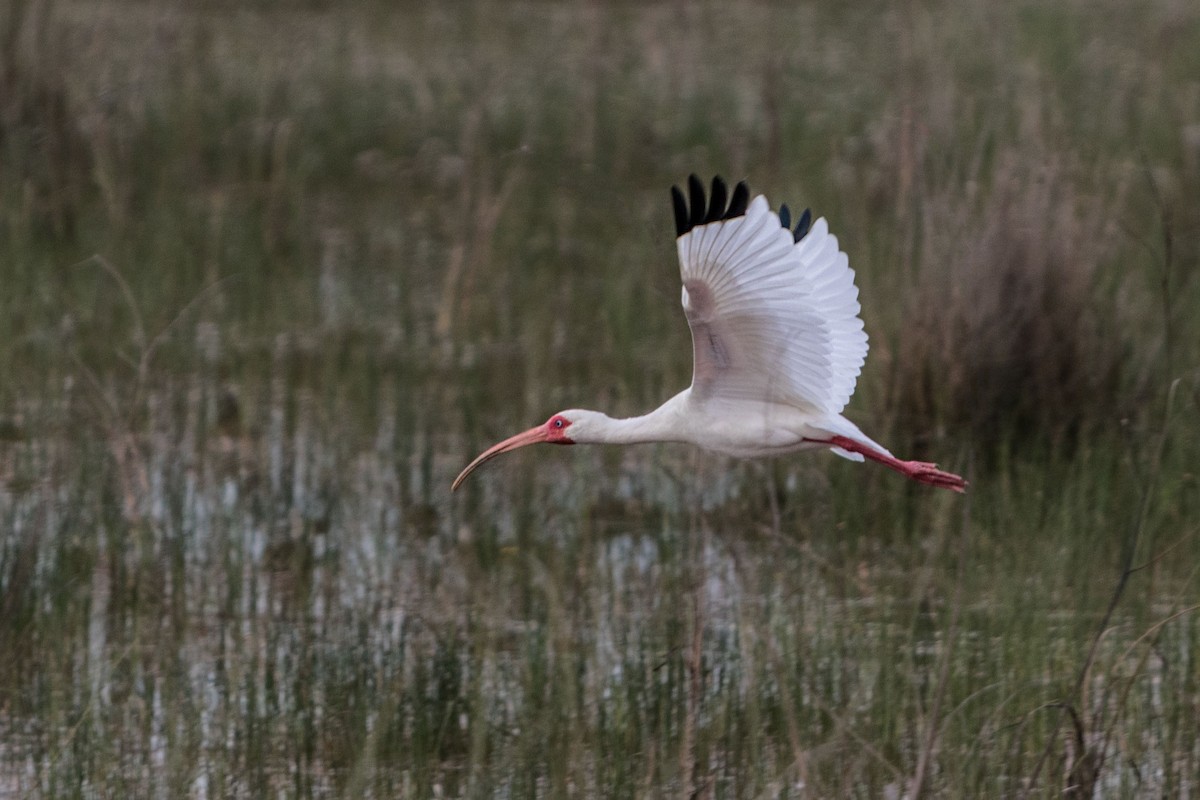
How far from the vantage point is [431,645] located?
5.64 meters

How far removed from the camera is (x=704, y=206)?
4.37 meters

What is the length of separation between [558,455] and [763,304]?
10.0 feet

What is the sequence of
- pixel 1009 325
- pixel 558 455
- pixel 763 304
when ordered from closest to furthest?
1. pixel 763 304
2. pixel 1009 325
3. pixel 558 455

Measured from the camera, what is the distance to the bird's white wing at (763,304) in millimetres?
4379

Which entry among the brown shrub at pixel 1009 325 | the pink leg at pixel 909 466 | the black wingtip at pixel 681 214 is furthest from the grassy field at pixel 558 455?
the black wingtip at pixel 681 214

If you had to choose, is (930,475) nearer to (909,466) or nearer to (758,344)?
(909,466)

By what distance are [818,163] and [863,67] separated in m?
2.59

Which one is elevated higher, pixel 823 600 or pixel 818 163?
pixel 818 163

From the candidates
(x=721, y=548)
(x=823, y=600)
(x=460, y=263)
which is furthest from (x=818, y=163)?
(x=823, y=600)

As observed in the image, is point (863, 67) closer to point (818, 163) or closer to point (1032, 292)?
point (818, 163)

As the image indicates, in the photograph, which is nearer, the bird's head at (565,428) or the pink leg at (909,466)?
the pink leg at (909,466)

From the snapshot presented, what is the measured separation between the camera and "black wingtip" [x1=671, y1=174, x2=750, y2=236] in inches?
169

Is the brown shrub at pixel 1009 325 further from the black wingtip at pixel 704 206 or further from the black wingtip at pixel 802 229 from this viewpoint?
the black wingtip at pixel 704 206

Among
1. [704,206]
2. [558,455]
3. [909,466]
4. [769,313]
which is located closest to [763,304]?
[769,313]
